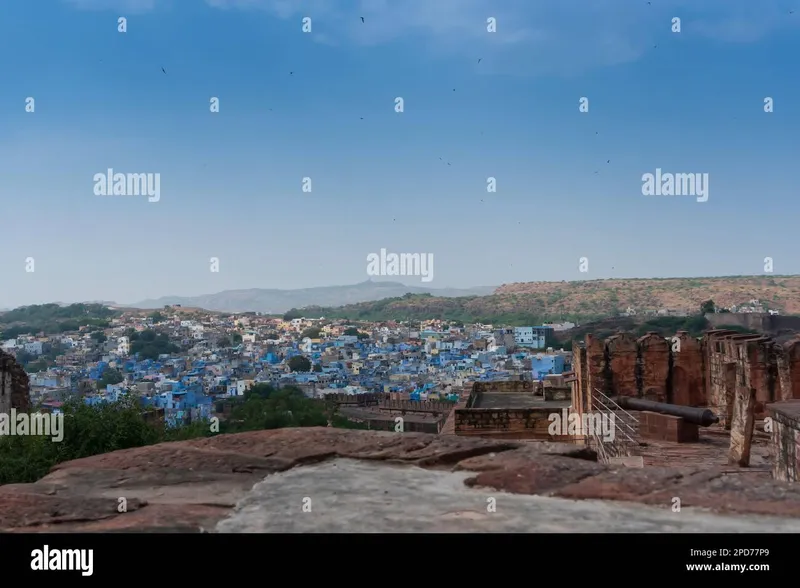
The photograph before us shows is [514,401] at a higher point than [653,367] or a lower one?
lower

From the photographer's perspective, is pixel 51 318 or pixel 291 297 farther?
pixel 291 297

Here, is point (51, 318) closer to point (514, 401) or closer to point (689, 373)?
point (514, 401)

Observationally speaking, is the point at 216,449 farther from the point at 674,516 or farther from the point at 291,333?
the point at 291,333

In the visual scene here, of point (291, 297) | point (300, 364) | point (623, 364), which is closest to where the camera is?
point (623, 364)

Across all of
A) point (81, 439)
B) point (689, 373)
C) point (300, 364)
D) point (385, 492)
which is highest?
point (385, 492)

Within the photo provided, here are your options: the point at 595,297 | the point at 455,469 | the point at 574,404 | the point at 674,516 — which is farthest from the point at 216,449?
the point at 595,297

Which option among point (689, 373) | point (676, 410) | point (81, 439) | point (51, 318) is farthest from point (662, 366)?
point (51, 318)
